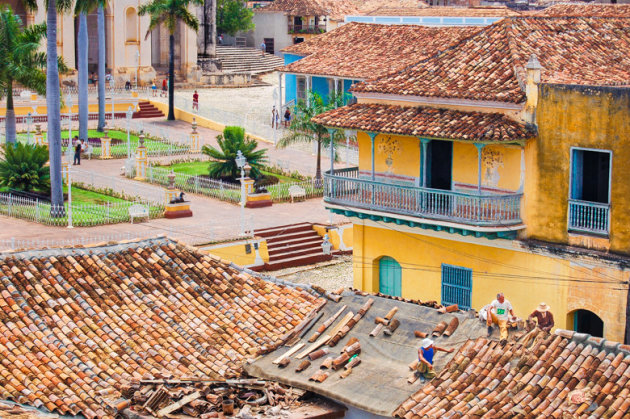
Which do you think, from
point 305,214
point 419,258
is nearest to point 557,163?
point 419,258

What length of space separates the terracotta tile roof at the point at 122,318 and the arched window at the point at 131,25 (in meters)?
39.6

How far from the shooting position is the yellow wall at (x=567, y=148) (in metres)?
22.6

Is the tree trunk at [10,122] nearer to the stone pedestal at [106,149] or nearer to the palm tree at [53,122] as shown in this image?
the stone pedestal at [106,149]

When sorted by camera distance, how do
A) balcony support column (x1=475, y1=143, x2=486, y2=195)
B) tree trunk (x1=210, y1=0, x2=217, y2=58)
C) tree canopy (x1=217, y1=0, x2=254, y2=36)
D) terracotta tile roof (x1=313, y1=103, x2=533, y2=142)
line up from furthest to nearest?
tree canopy (x1=217, y1=0, x2=254, y2=36) < tree trunk (x1=210, y1=0, x2=217, y2=58) < balcony support column (x1=475, y1=143, x2=486, y2=195) < terracotta tile roof (x1=313, y1=103, x2=533, y2=142)

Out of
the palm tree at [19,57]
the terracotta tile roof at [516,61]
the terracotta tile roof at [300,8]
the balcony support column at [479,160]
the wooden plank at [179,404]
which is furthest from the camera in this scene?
the terracotta tile roof at [300,8]

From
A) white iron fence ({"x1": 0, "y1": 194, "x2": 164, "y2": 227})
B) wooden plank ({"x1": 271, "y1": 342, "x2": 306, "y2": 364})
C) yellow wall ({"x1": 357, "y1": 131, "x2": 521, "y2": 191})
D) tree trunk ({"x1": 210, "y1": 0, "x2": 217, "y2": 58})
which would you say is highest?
tree trunk ({"x1": 210, "y1": 0, "x2": 217, "y2": 58})

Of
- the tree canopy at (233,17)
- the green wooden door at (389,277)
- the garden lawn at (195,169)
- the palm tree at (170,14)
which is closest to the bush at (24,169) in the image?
the garden lawn at (195,169)

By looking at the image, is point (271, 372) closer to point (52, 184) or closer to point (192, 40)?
point (52, 184)

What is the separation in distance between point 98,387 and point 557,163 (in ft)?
34.9

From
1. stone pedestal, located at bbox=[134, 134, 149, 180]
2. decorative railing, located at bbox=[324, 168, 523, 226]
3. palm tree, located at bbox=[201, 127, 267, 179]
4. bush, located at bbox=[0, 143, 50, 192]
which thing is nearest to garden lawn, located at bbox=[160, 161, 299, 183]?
palm tree, located at bbox=[201, 127, 267, 179]

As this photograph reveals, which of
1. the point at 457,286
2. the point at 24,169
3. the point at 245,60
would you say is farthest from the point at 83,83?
the point at 457,286

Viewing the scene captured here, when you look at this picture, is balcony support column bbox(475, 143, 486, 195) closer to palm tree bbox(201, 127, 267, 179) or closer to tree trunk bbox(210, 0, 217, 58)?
palm tree bbox(201, 127, 267, 179)

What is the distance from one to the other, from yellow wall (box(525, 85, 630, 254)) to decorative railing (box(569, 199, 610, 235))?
0.45 feet

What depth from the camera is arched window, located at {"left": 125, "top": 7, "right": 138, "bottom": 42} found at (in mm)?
59494
